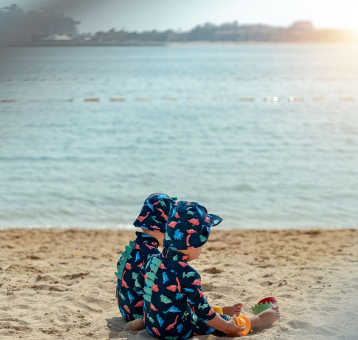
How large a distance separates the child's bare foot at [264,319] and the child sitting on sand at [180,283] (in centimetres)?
22

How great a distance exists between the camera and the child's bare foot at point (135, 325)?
3.07 meters

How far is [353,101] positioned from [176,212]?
2762 centimetres

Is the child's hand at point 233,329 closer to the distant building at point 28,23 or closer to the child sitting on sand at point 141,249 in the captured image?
the child sitting on sand at point 141,249

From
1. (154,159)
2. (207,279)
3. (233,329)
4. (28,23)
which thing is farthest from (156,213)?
(154,159)

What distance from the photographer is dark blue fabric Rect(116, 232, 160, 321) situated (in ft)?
10.4

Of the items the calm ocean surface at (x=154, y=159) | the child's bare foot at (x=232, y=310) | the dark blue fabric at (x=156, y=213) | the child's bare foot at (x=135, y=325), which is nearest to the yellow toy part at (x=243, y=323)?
the child's bare foot at (x=232, y=310)

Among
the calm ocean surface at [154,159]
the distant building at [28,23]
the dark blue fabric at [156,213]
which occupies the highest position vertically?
the distant building at [28,23]

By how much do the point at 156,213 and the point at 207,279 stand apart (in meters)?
1.55

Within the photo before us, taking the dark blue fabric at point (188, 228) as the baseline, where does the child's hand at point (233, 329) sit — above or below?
below

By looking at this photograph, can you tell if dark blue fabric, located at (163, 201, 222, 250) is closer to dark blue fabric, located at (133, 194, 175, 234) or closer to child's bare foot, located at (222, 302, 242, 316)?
dark blue fabric, located at (133, 194, 175, 234)

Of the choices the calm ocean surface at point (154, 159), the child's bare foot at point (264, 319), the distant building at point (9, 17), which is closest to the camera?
the distant building at point (9, 17)

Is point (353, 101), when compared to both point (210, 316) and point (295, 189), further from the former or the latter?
point (210, 316)

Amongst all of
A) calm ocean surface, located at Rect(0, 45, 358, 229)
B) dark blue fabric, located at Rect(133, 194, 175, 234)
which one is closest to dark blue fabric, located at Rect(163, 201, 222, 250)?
dark blue fabric, located at Rect(133, 194, 175, 234)

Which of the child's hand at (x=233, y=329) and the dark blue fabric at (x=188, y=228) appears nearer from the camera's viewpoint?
the dark blue fabric at (x=188, y=228)
